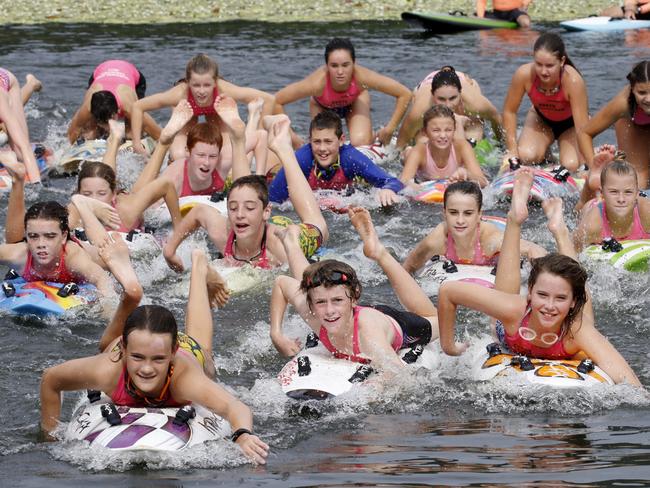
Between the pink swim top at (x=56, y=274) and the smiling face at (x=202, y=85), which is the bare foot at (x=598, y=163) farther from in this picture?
the pink swim top at (x=56, y=274)

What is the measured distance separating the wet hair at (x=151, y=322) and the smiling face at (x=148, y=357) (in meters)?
0.02

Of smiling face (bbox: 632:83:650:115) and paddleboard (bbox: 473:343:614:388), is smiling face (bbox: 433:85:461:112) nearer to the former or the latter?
smiling face (bbox: 632:83:650:115)

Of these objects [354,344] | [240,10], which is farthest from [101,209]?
[240,10]

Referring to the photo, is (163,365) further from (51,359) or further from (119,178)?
(119,178)

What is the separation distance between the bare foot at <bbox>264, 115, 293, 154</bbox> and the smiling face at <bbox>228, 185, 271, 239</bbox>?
1340 mm

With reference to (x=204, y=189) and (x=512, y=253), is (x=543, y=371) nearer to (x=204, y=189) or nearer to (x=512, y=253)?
(x=512, y=253)

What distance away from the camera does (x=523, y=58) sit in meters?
19.5

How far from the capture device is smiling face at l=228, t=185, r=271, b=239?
945cm

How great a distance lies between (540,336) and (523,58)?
12686mm

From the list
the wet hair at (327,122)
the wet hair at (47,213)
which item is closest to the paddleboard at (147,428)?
the wet hair at (47,213)

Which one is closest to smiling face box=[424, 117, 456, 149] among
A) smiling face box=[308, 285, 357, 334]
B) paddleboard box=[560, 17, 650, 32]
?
smiling face box=[308, 285, 357, 334]

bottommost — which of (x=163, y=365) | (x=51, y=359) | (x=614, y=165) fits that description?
(x=51, y=359)

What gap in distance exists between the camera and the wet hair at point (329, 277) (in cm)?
736

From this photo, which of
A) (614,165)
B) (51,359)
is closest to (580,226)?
(614,165)
